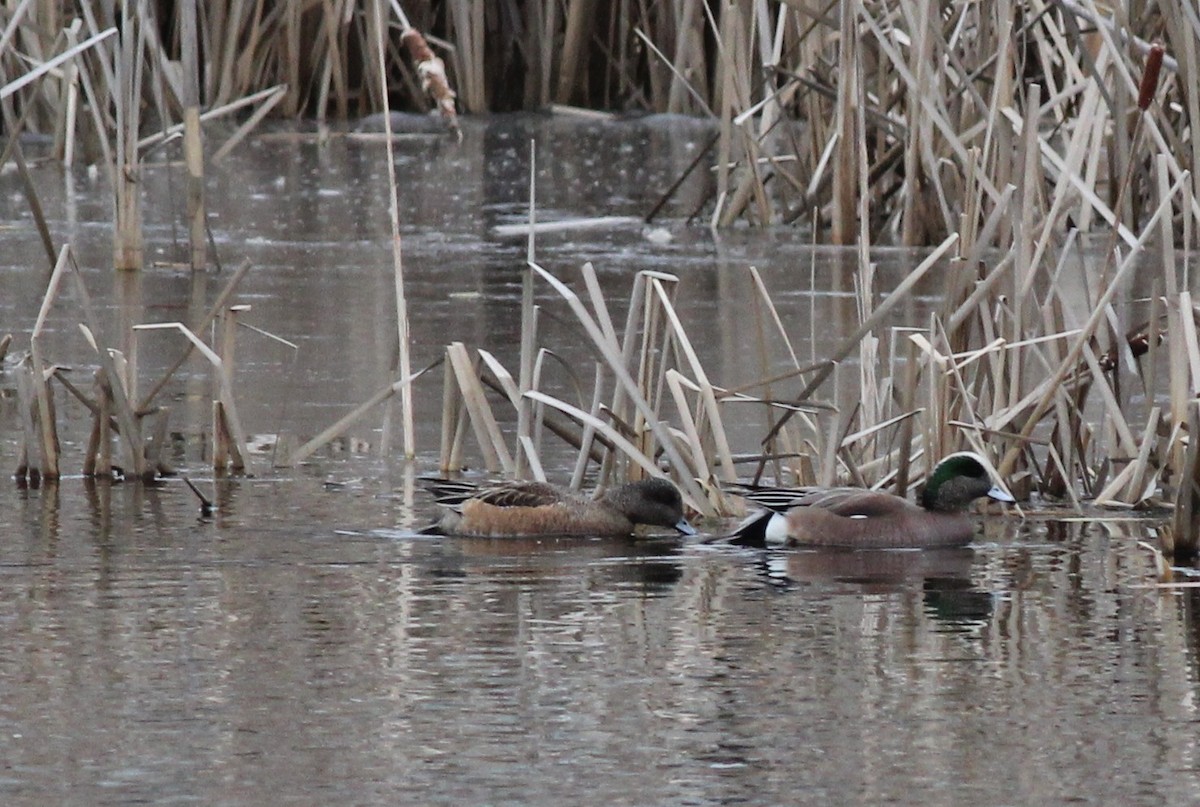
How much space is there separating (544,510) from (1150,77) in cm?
177

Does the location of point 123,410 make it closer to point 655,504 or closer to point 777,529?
point 655,504

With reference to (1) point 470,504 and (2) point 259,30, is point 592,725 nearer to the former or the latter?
(1) point 470,504

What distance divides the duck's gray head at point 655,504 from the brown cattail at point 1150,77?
143 centimetres

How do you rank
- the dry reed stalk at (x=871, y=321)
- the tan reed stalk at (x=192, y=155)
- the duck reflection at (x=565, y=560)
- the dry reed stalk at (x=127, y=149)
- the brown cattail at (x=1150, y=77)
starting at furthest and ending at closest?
the tan reed stalk at (x=192, y=155) → the dry reed stalk at (x=127, y=149) → the dry reed stalk at (x=871, y=321) → the brown cattail at (x=1150, y=77) → the duck reflection at (x=565, y=560)

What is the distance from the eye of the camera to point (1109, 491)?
5.91 meters

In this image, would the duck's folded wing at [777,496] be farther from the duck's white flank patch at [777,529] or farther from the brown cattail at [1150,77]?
the brown cattail at [1150,77]

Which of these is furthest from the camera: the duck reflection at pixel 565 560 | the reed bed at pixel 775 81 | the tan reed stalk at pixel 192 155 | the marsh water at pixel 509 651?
the tan reed stalk at pixel 192 155

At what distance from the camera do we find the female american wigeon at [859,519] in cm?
550

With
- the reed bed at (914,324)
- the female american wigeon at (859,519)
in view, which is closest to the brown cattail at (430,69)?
the reed bed at (914,324)

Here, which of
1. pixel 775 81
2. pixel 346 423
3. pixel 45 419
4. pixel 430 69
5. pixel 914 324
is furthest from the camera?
pixel 430 69

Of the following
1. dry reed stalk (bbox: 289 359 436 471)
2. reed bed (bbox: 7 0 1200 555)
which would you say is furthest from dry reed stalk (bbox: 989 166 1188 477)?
dry reed stalk (bbox: 289 359 436 471)

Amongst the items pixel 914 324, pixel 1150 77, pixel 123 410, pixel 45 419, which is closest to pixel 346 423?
pixel 123 410

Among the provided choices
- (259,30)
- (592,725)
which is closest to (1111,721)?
(592,725)

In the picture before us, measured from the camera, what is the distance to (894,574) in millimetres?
5266
